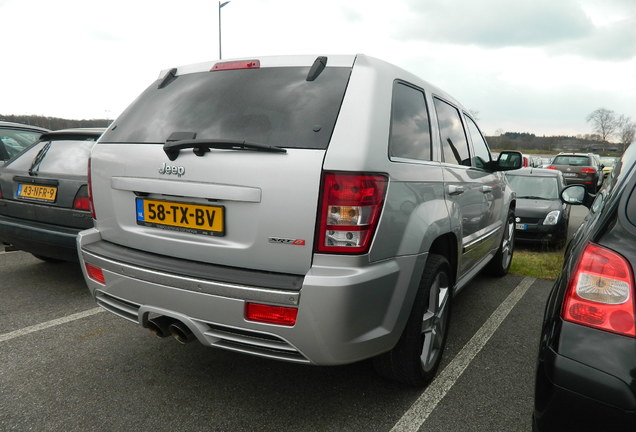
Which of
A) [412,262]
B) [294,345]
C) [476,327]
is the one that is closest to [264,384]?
[294,345]

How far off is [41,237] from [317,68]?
292 centimetres

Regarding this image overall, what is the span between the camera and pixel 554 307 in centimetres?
157

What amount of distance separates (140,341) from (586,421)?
2.64 m

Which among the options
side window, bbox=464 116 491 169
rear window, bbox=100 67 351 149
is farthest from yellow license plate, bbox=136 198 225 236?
side window, bbox=464 116 491 169

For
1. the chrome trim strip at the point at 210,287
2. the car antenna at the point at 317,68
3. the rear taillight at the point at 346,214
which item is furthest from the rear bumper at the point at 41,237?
the rear taillight at the point at 346,214

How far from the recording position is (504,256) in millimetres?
5039

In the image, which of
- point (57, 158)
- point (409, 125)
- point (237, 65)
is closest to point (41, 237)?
point (57, 158)

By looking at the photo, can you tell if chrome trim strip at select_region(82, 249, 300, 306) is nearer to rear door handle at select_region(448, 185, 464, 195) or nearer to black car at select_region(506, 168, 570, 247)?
rear door handle at select_region(448, 185, 464, 195)

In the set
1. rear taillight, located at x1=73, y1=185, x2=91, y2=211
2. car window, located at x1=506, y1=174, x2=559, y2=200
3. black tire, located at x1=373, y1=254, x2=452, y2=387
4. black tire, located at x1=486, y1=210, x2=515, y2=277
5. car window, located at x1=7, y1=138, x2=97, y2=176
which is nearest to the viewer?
black tire, located at x1=373, y1=254, x2=452, y2=387

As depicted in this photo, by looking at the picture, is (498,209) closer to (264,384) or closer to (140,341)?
(264,384)

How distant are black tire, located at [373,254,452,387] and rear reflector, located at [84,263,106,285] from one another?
152 centimetres

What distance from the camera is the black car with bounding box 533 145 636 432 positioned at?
1.27m

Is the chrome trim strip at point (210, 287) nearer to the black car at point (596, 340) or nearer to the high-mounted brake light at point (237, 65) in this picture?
the black car at point (596, 340)

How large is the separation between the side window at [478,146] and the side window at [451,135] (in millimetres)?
268
